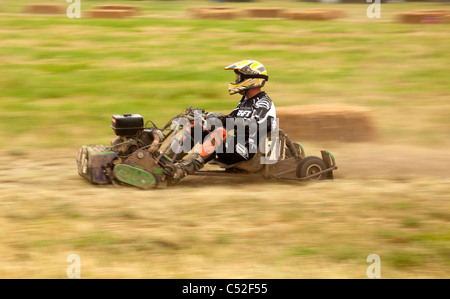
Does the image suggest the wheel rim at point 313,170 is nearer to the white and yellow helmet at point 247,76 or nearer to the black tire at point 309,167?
the black tire at point 309,167

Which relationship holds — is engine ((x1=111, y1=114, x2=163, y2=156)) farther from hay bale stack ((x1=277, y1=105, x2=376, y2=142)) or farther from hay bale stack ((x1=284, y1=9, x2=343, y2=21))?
hay bale stack ((x1=284, y1=9, x2=343, y2=21))

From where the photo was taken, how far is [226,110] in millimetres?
15219

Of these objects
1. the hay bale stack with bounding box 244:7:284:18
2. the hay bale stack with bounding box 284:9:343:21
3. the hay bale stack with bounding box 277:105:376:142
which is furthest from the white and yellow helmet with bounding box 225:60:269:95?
the hay bale stack with bounding box 244:7:284:18

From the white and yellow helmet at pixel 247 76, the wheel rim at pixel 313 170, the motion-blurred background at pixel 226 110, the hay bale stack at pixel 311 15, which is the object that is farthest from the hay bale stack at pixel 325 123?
the hay bale stack at pixel 311 15

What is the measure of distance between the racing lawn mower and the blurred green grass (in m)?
4.01

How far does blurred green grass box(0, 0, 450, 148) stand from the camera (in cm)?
1484

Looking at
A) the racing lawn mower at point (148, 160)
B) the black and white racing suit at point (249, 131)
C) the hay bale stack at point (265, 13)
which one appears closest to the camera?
the racing lawn mower at point (148, 160)

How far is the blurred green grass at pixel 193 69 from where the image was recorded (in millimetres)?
14844

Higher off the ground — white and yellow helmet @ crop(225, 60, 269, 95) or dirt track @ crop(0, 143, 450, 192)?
white and yellow helmet @ crop(225, 60, 269, 95)

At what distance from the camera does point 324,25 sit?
25.8m

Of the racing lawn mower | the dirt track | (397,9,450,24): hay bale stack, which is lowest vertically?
the dirt track

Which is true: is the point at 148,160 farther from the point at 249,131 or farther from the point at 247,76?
the point at 247,76

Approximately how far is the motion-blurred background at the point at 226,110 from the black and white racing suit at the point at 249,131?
50 centimetres

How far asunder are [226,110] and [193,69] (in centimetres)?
423
